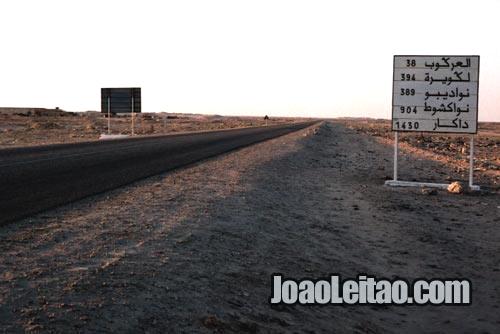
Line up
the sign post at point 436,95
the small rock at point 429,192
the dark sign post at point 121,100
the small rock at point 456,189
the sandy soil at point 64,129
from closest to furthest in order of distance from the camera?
1. the small rock at point 429,192
2. the small rock at point 456,189
3. the sign post at point 436,95
4. the sandy soil at point 64,129
5. the dark sign post at point 121,100

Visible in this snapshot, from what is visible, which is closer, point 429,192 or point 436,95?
point 429,192

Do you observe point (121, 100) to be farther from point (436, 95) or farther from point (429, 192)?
point (429, 192)

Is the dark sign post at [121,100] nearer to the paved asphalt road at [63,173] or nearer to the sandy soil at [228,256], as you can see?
the paved asphalt road at [63,173]

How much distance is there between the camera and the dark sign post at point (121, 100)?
41.3 m

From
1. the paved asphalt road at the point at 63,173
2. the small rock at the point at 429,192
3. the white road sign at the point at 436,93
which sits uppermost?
the white road sign at the point at 436,93

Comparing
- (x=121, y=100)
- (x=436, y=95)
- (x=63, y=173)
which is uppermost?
(x=121, y=100)

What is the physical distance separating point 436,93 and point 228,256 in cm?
1034

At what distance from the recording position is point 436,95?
14.7m

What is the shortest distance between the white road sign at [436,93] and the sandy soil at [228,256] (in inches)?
107

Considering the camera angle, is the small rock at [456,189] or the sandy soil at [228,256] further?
the small rock at [456,189]

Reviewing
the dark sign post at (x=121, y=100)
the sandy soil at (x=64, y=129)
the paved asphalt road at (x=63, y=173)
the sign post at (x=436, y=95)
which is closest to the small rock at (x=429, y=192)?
the sign post at (x=436, y=95)

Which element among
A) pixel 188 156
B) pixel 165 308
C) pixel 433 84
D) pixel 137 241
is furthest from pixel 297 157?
pixel 165 308

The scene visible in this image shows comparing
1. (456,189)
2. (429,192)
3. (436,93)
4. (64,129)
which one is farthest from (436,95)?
(64,129)

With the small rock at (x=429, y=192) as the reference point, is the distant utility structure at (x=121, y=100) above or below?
above
